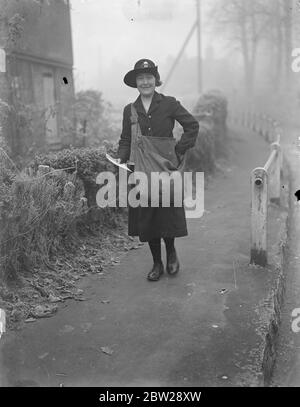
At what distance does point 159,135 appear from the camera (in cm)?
455

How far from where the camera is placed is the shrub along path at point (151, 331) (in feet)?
10.4

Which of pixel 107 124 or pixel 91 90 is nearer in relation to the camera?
pixel 107 124

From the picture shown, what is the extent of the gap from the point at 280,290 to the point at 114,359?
213cm

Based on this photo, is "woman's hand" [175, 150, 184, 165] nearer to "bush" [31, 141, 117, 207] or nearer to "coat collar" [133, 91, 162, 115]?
"coat collar" [133, 91, 162, 115]

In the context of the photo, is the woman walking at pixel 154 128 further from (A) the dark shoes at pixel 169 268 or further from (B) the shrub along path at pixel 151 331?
(B) the shrub along path at pixel 151 331

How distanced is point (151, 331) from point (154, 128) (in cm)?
184

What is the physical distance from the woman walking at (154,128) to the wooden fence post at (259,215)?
2.54 feet

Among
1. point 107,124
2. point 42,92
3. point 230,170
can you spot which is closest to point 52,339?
point 230,170

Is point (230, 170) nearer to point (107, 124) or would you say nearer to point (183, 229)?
point (107, 124)

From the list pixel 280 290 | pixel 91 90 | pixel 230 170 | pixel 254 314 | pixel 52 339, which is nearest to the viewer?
pixel 52 339

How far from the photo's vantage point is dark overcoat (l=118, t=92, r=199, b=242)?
4535 mm

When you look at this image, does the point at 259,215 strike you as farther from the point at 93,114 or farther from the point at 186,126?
the point at 93,114

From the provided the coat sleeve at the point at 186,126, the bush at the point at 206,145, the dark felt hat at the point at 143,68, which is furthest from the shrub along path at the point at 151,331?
the bush at the point at 206,145

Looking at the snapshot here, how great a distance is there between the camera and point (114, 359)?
3338mm
